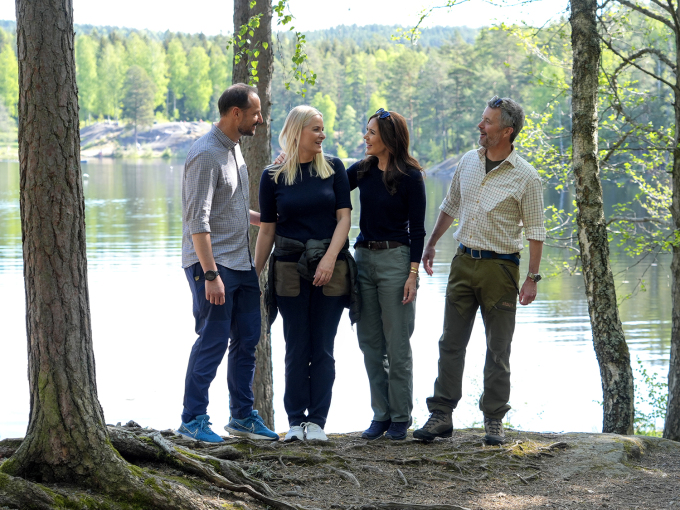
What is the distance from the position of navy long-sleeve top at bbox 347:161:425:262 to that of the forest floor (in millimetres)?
1064

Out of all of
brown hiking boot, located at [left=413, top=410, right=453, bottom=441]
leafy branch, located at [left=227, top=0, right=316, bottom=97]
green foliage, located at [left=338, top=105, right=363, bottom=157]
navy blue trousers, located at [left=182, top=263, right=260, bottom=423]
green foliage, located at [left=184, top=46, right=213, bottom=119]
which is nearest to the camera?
navy blue trousers, located at [left=182, top=263, right=260, bottom=423]

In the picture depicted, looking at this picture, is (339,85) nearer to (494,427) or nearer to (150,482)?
(494,427)

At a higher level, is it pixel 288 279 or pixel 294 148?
pixel 294 148

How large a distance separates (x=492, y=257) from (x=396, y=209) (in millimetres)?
580

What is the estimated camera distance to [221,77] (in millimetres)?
94250

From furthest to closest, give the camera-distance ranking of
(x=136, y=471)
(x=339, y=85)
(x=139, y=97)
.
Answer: (x=139, y=97)
(x=339, y=85)
(x=136, y=471)

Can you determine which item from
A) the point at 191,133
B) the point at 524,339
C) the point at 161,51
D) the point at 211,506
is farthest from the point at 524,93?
the point at 161,51

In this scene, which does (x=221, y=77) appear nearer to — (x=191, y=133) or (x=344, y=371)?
(x=191, y=133)

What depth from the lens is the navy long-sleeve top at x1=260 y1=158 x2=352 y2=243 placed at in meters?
A: 3.64

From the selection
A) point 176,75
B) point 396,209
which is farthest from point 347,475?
point 176,75

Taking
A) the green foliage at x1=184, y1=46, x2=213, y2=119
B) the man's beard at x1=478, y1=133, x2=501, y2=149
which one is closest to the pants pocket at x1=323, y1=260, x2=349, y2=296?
the man's beard at x1=478, y1=133, x2=501, y2=149

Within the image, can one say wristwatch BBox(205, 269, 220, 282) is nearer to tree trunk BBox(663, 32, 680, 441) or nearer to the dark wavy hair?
the dark wavy hair

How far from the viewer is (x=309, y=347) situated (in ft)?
12.4

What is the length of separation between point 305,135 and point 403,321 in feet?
3.64
